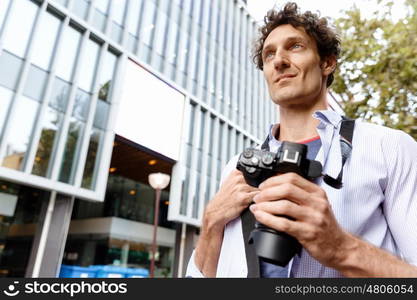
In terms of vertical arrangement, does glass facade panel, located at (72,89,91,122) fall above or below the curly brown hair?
above

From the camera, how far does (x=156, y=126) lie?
46.7 ft

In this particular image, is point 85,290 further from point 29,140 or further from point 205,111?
point 205,111

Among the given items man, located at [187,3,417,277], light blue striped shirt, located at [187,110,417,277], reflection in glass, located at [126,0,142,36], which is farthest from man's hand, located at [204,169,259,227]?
reflection in glass, located at [126,0,142,36]

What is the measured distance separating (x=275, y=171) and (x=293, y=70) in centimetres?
71

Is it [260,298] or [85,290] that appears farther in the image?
[85,290]

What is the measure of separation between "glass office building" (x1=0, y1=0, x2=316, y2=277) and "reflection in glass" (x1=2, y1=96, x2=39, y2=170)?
0.12 ft

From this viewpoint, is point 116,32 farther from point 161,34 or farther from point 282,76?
point 282,76

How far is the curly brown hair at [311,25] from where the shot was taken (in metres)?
1.65

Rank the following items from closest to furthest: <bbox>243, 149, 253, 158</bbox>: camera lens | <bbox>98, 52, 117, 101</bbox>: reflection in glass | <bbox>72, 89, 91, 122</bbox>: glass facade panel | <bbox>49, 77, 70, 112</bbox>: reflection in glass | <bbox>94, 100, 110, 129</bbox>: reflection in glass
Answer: <bbox>243, 149, 253, 158</bbox>: camera lens, <bbox>49, 77, 70, 112</bbox>: reflection in glass, <bbox>72, 89, 91, 122</bbox>: glass facade panel, <bbox>94, 100, 110, 129</bbox>: reflection in glass, <bbox>98, 52, 117, 101</bbox>: reflection in glass

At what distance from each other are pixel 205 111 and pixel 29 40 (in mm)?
10153

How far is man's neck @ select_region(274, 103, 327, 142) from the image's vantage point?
150 centimetres

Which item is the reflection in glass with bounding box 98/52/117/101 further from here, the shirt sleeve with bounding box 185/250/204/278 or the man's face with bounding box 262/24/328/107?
the shirt sleeve with bounding box 185/250/204/278

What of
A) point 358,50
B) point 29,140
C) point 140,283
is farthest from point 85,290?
point 29,140

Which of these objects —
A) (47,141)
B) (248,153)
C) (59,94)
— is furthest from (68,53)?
(248,153)
